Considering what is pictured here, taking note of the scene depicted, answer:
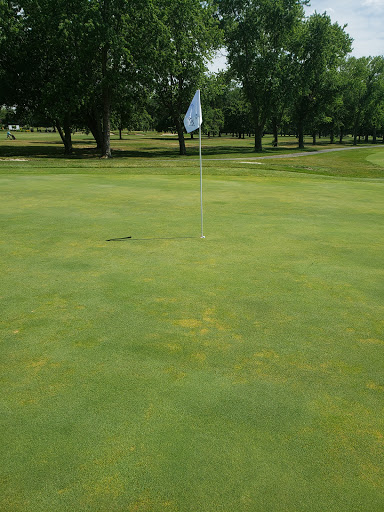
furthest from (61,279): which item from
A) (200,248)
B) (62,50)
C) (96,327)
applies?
(62,50)

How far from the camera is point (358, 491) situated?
7.75ft

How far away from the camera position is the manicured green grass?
7.88 ft

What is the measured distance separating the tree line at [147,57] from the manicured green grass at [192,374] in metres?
31.5

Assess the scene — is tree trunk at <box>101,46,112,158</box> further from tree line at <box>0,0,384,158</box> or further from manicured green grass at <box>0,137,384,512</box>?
manicured green grass at <box>0,137,384,512</box>

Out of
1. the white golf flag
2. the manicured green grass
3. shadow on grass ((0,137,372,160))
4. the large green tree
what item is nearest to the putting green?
shadow on grass ((0,137,372,160))

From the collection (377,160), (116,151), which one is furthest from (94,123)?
(377,160)

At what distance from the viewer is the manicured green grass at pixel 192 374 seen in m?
2.40

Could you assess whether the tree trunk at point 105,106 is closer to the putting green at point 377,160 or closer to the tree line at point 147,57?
the tree line at point 147,57

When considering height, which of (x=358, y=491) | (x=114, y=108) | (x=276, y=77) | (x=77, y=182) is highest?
(x=276, y=77)

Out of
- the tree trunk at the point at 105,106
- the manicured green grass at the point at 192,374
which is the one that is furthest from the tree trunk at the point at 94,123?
the manicured green grass at the point at 192,374

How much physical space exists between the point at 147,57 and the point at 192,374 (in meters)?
37.3

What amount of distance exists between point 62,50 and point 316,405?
41109 millimetres

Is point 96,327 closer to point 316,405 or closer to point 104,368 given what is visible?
point 104,368

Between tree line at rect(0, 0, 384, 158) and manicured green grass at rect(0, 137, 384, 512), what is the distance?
1239 inches
